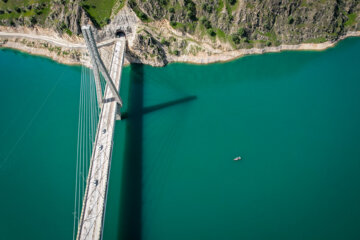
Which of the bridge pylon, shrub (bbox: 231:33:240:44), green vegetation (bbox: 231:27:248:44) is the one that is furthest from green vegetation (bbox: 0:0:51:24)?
green vegetation (bbox: 231:27:248:44)

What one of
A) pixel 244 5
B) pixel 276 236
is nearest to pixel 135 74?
pixel 244 5

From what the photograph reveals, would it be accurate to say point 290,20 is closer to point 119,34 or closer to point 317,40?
point 317,40

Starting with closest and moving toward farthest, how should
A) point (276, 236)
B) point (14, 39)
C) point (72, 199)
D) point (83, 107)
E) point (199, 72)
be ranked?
1. point (276, 236)
2. point (72, 199)
3. point (83, 107)
4. point (199, 72)
5. point (14, 39)

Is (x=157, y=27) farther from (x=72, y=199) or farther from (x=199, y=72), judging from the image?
(x=72, y=199)

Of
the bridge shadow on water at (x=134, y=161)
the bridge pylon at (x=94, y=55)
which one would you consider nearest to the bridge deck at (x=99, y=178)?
the bridge pylon at (x=94, y=55)

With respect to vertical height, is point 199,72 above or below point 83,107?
above

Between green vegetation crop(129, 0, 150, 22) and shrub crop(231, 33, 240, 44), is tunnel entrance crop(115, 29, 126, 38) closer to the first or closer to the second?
green vegetation crop(129, 0, 150, 22)

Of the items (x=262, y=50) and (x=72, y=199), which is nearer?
(x=72, y=199)

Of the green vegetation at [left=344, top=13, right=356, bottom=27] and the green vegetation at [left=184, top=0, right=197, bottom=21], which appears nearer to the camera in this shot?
the green vegetation at [left=184, top=0, right=197, bottom=21]
